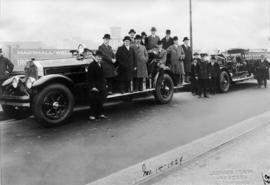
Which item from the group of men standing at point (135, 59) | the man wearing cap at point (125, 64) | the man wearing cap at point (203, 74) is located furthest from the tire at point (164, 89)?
the man wearing cap at point (203, 74)

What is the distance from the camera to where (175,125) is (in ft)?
23.4

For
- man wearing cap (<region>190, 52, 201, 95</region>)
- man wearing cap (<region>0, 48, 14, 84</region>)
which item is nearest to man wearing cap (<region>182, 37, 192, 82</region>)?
man wearing cap (<region>190, 52, 201, 95</region>)

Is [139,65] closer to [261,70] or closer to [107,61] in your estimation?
[107,61]

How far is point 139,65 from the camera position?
883 cm

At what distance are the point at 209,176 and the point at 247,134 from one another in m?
2.21

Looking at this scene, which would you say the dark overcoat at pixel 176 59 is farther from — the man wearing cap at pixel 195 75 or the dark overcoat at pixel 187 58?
the man wearing cap at pixel 195 75

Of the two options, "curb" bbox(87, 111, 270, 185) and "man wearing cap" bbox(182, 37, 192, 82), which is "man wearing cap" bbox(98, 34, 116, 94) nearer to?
"curb" bbox(87, 111, 270, 185)

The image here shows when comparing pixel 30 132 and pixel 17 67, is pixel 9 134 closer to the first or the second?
pixel 30 132

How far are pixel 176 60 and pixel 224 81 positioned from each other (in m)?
2.92

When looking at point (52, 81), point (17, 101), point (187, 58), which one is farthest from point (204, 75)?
point (17, 101)

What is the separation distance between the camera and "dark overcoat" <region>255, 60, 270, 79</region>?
46.4 ft

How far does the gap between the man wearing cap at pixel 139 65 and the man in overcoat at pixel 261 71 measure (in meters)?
6.91

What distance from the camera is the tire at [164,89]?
9.30 meters

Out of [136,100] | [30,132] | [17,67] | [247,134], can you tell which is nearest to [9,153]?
[30,132]
